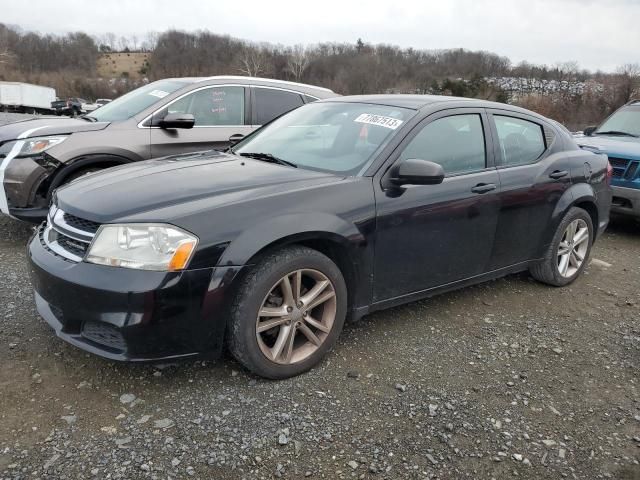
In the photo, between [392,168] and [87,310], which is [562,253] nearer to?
[392,168]

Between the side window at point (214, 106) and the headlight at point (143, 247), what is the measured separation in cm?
319

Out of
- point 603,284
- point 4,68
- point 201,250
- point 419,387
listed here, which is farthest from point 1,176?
point 4,68

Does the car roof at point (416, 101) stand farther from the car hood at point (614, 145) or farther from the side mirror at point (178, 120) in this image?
the car hood at point (614, 145)

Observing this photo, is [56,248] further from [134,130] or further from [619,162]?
[619,162]

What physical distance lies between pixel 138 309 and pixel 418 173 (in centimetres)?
172

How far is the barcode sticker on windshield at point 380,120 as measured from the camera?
3.42 meters

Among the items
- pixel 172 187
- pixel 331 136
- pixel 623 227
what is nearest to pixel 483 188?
pixel 331 136

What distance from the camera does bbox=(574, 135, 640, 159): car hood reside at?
6557 millimetres

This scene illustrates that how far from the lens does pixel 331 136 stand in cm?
361

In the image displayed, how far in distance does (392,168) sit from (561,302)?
2.17 m

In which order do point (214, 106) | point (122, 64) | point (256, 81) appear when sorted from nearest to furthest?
point (214, 106) → point (256, 81) → point (122, 64)

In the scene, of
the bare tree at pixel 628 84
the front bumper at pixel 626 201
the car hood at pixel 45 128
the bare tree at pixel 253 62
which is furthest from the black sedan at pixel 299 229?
the bare tree at pixel 253 62

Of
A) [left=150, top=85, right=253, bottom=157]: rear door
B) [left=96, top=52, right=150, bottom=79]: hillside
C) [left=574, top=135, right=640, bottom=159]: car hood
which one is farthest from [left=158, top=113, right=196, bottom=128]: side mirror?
[left=96, top=52, right=150, bottom=79]: hillside

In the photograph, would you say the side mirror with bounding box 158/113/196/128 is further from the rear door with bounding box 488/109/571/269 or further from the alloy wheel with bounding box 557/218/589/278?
the alloy wheel with bounding box 557/218/589/278
